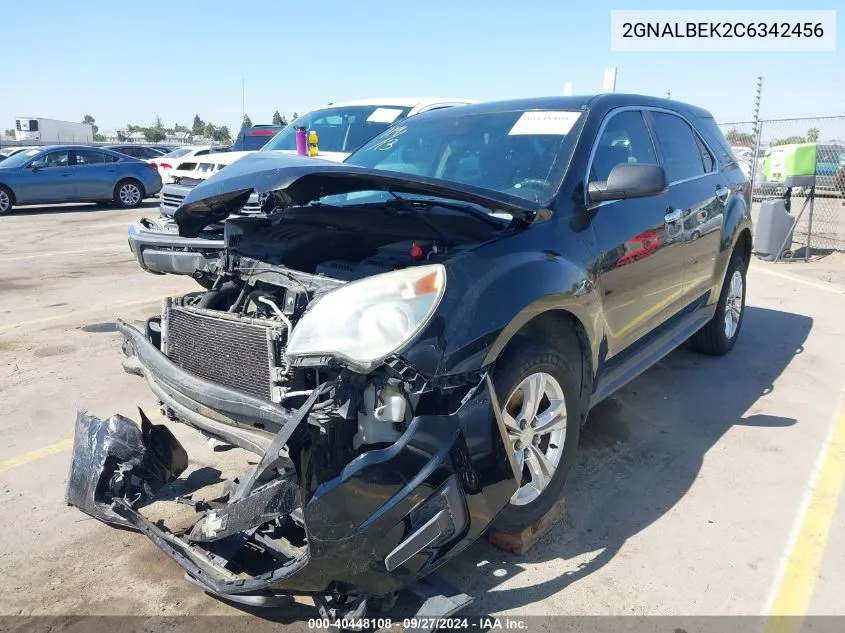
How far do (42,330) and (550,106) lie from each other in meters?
4.85

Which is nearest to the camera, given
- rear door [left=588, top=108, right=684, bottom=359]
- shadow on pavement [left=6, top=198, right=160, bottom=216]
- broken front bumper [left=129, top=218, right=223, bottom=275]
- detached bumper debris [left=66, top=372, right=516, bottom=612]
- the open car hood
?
detached bumper debris [left=66, top=372, right=516, bottom=612]

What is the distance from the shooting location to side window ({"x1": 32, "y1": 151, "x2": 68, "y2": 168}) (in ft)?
51.7

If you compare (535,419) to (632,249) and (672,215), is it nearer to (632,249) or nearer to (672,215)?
(632,249)

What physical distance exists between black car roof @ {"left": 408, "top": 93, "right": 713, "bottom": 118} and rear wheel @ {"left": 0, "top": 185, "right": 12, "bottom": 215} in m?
14.5

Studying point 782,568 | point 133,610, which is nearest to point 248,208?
point 133,610

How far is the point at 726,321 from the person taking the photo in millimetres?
5488

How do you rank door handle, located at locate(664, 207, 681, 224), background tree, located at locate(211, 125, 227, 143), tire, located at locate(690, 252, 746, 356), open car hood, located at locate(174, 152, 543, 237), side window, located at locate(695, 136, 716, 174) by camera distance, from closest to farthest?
open car hood, located at locate(174, 152, 543, 237) → door handle, located at locate(664, 207, 681, 224) → side window, located at locate(695, 136, 716, 174) → tire, located at locate(690, 252, 746, 356) → background tree, located at locate(211, 125, 227, 143)

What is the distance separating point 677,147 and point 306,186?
9.35 ft

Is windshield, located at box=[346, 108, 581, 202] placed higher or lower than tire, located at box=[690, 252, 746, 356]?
higher

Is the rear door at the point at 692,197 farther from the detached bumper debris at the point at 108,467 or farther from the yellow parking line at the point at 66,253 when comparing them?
the yellow parking line at the point at 66,253

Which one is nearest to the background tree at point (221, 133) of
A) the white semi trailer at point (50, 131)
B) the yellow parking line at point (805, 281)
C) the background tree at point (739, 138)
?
the white semi trailer at point (50, 131)

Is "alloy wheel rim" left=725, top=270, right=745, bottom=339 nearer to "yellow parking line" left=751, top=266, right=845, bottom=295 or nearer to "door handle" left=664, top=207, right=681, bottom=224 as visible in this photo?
"door handle" left=664, top=207, right=681, bottom=224

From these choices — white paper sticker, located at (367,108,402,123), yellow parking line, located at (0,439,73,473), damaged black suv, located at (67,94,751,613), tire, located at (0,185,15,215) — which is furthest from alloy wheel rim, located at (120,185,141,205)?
damaged black suv, located at (67,94,751,613)

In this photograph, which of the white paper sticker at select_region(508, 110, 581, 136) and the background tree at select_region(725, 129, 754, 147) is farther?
the background tree at select_region(725, 129, 754, 147)
